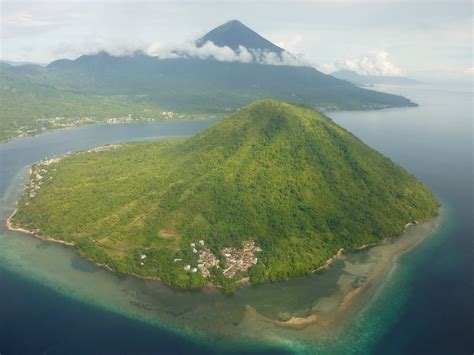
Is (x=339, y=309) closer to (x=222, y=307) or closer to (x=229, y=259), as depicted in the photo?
(x=222, y=307)

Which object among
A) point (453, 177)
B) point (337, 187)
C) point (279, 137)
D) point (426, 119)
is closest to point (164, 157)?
point (279, 137)

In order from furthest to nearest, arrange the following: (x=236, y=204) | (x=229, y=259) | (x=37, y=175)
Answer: (x=37, y=175) < (x=236, y=204) < (x=229, y=259)

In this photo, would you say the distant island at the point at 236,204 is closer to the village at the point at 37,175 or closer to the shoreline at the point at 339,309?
the village at the point at 37,175

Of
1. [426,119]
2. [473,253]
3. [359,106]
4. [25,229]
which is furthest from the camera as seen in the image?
[359,106]

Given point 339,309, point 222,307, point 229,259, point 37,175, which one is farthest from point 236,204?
point 37,175

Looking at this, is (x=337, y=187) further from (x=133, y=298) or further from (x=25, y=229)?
(x=25, y=229)

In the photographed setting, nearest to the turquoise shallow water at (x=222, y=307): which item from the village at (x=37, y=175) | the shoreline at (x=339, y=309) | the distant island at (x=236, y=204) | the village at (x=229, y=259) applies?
the shoreline at (x=339, y=309)

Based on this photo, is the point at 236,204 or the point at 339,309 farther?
the point at 236,204
